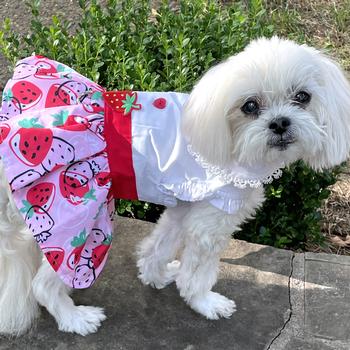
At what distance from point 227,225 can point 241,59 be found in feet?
2.31

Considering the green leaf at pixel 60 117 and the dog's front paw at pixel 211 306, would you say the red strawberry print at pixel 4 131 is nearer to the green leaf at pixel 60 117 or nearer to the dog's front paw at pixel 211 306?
the green leaf at pixel 60 117

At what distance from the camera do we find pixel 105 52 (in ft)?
11.5

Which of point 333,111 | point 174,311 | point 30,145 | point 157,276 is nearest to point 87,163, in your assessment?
point 30,145

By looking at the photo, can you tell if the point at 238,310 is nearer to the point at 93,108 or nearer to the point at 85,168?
the point at 85,168

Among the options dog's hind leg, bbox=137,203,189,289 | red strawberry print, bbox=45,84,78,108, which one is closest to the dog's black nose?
dog's hind leg, bbox=137,203,189,289

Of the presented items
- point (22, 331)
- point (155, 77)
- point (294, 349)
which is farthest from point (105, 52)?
point (294, 349)

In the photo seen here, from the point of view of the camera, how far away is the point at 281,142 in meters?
2.24

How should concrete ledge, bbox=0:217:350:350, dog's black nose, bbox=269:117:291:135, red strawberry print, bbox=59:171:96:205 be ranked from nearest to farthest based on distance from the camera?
1. dog's black nose, bbox=269:117:291:135
2. red strawberry print, bbox=59:171:96:205
3. concrete ledge, bbox=0:217:350:350

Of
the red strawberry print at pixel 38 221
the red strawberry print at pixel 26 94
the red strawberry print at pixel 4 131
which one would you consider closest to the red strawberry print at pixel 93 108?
the red strawberry print at pixel 26 94

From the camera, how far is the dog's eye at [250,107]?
227 centimetres

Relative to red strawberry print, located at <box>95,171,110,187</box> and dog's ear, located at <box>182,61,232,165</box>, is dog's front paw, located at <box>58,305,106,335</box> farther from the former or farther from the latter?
dog's ear, located at <box>182,61,232,165</box>

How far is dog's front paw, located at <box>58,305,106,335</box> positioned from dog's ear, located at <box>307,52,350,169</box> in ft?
3.96

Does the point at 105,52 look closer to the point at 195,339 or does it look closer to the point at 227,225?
the point at 227,225

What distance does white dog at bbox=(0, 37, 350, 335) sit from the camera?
2.23 m
